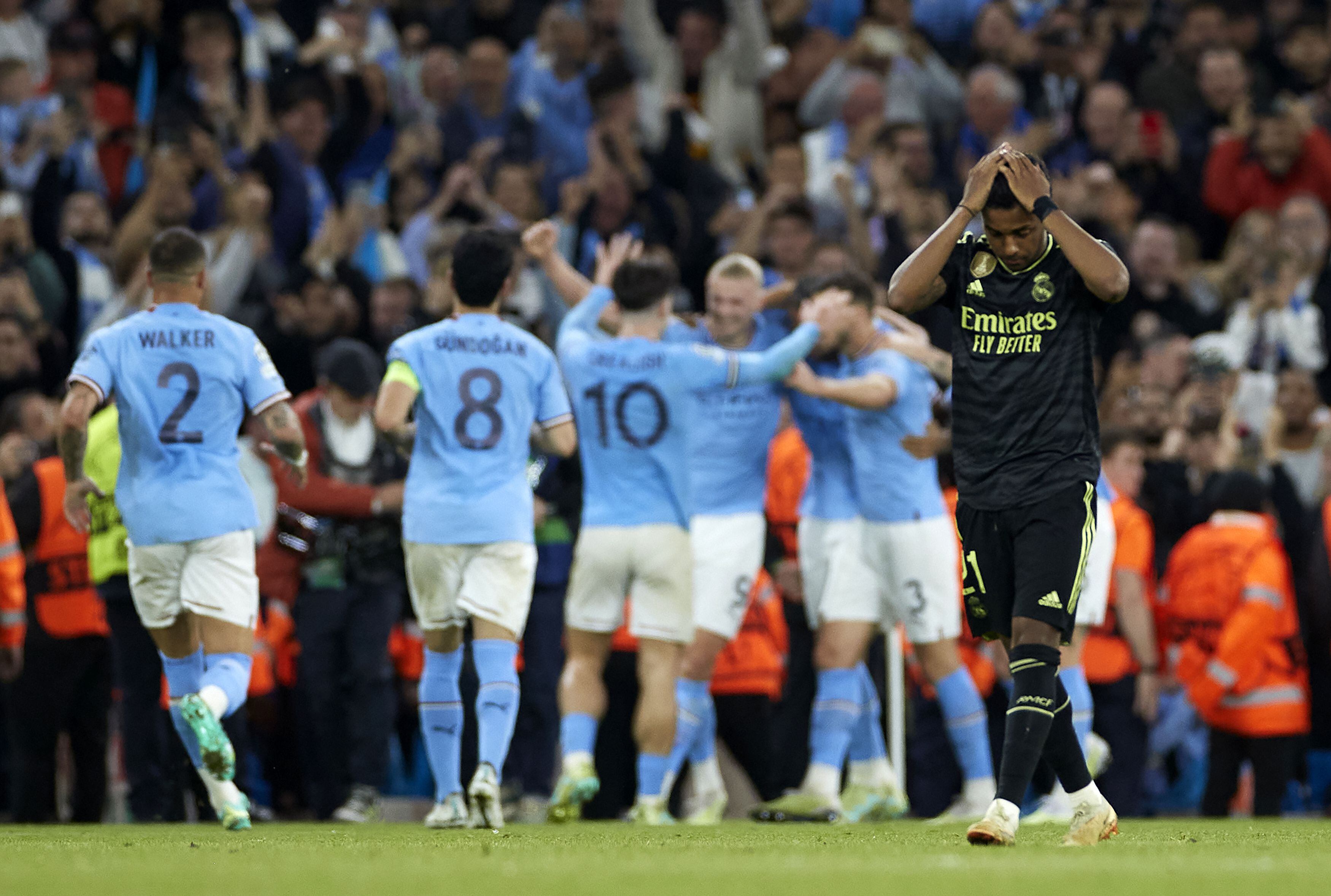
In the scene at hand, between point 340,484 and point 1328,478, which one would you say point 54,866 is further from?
point 1328,478

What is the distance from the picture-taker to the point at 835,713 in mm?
9922

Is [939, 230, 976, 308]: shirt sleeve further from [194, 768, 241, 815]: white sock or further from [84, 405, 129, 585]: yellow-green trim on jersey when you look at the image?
[84, 405, 129, 585]: yellow-green trim on jersey

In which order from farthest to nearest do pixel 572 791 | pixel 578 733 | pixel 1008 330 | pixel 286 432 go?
pixel 578 733, pixel 572 791, pixel 286 432, pixel 1008 330

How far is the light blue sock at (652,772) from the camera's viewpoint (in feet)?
31.8

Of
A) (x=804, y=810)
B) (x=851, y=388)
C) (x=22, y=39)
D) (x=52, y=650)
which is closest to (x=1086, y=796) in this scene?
(x=804, y=810)

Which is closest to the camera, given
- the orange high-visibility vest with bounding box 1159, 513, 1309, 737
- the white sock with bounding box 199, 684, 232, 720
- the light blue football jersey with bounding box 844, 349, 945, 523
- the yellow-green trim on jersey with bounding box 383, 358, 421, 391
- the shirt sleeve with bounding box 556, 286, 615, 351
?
the white sock with bounding box 199, 684, 232, 720

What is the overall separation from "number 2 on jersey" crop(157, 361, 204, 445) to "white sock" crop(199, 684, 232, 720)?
116 cm

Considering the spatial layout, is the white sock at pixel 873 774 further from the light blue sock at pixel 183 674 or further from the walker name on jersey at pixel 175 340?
the walker name on jersey at pixel 175 340

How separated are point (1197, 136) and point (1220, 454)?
487 cm

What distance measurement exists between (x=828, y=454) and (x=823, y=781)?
185 centimetres

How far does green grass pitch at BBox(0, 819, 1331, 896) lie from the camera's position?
16.4 feet

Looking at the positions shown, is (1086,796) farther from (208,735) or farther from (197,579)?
(197,579)

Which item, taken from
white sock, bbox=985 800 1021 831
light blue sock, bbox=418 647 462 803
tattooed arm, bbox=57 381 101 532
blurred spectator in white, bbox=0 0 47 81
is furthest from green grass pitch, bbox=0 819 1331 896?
blurred spectator in white, bbox=0 0 47 81

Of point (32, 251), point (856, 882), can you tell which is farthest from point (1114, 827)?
point (32, 251)
